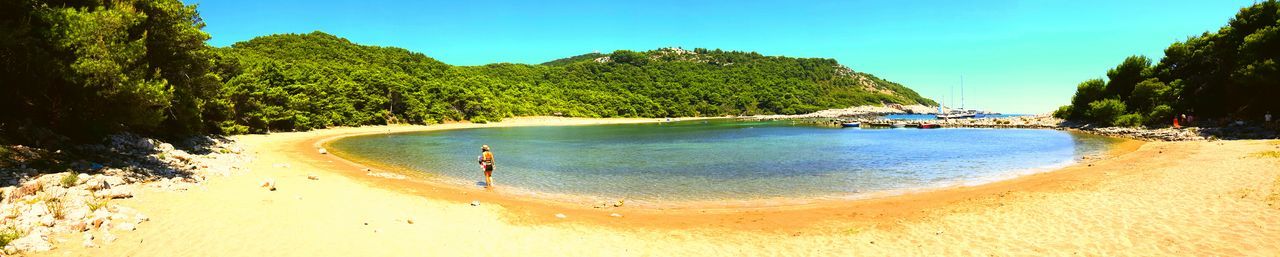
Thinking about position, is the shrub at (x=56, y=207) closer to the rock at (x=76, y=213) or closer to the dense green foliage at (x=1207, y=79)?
the rock at (x=76, y=213)

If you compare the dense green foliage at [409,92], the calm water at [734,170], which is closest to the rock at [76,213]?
the calm water at [734,170]

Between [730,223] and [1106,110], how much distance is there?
69314 mm

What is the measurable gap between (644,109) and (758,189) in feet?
475

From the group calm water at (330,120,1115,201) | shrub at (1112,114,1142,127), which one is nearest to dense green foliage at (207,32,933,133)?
calm water at (330,120,1115,201)

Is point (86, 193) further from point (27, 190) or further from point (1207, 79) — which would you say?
point (1207, 79)

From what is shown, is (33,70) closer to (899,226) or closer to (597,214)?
(597,214)

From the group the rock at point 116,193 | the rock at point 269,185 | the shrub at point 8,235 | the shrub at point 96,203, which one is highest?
the rock at point 116,193

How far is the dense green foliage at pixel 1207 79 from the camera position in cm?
3662

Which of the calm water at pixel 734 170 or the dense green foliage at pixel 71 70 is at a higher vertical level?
the dense green foliage at pixel 71 70

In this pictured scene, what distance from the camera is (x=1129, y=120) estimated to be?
53.0m

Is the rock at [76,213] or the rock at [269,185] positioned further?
the rock at [269,185]

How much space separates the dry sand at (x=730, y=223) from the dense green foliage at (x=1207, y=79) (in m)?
30.2

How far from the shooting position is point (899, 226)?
39.4ft

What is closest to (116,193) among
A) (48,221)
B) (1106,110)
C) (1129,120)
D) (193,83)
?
(48,221)
